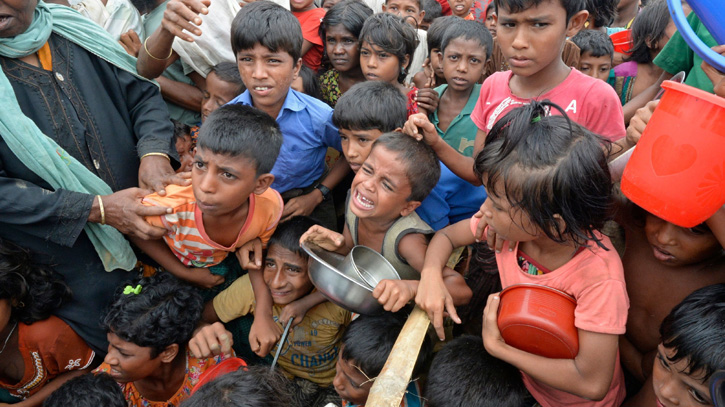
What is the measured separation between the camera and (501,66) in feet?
10.8

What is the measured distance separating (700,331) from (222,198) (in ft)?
5.96

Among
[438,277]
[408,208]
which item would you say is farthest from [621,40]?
[438,277]

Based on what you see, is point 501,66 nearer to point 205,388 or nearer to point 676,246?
point 676,246

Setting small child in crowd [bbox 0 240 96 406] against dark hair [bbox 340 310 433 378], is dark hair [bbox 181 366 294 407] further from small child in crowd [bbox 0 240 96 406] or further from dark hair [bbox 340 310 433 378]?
small child in crowd [bbox 0 240 96 406]

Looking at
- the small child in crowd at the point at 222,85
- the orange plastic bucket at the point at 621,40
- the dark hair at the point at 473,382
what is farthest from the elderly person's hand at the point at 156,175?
the orange plastic bucket at the point at 621,40

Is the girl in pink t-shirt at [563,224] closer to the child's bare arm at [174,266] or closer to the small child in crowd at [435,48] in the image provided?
the child's bare arm at [174,266]

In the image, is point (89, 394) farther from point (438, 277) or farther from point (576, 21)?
point (576, 21)

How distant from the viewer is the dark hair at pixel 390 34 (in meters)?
3.12

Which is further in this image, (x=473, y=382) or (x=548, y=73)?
(x=548, y=73)

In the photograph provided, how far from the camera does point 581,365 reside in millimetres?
1463

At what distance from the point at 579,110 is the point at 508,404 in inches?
47.6

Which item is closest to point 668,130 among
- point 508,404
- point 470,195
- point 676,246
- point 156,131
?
point 676,246

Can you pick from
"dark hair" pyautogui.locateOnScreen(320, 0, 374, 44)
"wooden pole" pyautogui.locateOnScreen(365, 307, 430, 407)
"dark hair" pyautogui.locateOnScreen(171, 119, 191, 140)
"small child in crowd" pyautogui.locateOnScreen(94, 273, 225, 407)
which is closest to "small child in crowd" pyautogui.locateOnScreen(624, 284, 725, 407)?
"wooden pole" pyautogui.locateOnScreen(365, 307, 430, 407)

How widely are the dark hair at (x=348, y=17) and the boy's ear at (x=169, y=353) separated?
7.75ft
